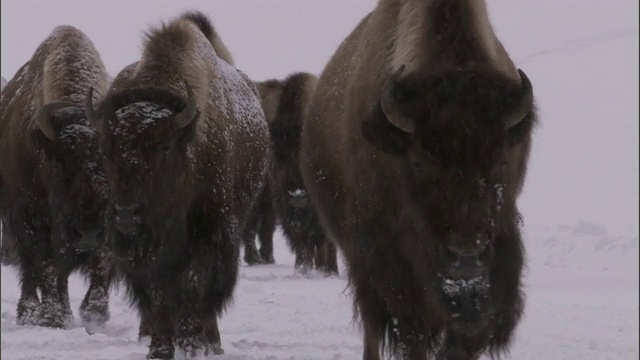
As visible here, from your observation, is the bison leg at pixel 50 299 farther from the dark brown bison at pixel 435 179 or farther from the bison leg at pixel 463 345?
the bison leg at pixel 463 345

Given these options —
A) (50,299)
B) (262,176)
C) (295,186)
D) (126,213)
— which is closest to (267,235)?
(295,186)

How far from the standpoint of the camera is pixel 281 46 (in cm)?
6712

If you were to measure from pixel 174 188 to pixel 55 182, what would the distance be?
1908mm

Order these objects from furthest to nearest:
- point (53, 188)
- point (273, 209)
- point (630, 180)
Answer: point (630, 180) < point (273, 209) < point (53, 188)

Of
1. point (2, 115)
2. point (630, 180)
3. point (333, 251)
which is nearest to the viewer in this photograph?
point (2, 115)

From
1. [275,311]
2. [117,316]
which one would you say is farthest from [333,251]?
[117,316]

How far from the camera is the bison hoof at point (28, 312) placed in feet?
28.0

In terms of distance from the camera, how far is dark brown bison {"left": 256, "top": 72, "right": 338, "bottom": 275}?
14.7m

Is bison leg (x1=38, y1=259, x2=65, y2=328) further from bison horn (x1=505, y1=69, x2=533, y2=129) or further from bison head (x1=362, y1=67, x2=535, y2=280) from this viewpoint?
bison horn (x1=505, y1=69, x2=533, y2=129)

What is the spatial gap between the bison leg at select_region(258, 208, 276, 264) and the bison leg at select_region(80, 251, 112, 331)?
27.3ft

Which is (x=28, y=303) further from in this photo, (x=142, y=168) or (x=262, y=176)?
(x=142, y=168)

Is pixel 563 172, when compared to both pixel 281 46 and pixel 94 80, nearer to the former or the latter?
pixel 94 80

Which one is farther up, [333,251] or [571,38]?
[571,38]

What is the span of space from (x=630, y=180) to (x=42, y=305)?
19.1 m
